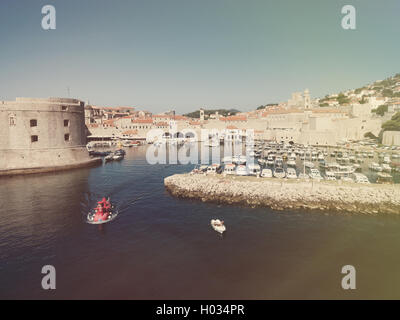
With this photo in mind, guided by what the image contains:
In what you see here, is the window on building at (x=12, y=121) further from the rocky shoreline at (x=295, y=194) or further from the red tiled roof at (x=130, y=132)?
the red tiled roof at (x=130, y=132)

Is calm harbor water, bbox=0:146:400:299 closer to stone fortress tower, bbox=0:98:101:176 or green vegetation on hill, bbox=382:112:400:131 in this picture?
stone fortress tower, bbox=0:98:101:176

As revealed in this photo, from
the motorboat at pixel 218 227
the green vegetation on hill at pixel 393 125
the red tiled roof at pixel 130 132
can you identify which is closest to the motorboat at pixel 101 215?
the motorboat at pixel 218 227

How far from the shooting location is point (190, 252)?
12.9 metres

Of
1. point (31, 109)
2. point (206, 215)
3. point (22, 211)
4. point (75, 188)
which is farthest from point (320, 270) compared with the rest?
point (31, 109)

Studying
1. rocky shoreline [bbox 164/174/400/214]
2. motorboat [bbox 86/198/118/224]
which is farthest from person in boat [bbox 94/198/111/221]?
rocky shoreline [bbox 164/174/400/214]

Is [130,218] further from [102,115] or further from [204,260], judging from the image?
[102,115]

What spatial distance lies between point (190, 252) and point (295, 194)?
12262 millimetres

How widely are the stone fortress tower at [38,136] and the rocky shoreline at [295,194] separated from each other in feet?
68.2

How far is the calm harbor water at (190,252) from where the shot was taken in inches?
401

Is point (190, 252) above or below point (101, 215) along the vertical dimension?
below

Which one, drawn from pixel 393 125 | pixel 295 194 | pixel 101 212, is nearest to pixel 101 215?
pixel 101 212

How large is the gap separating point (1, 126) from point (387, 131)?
71.9m

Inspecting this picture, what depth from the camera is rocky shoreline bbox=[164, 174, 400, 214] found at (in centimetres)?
1908

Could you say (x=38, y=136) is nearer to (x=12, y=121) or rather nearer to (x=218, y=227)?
(x=12, y=121)
